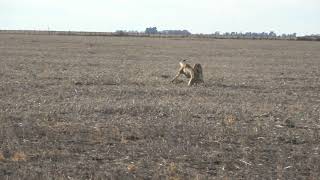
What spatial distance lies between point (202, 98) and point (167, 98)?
3.19 feet

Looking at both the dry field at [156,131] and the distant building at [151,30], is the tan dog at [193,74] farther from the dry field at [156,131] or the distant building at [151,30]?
the distant building at [151,30]

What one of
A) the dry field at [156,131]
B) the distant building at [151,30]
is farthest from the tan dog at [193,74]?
the distant building at [151,30]

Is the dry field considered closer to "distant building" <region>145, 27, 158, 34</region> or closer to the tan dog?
the tan dog

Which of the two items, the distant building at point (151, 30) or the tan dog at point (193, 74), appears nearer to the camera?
the tan dog at point (193, 74)

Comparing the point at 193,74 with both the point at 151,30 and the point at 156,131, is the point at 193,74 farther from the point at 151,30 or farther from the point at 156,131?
the point at 151,30

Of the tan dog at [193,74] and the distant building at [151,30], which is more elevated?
the tan dog at [193,74]

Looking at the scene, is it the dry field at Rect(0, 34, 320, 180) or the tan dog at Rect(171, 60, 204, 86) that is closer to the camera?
the dry field at Rect(0, 34, 320, 180)

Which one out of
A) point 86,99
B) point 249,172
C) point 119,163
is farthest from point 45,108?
point 249,172

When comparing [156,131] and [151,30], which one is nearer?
[156,131]

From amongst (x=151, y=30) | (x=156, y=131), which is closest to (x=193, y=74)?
(x=156, y=131)

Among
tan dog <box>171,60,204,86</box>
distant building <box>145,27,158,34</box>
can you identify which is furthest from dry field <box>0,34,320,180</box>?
distant building <box>145,27,158,34</box>

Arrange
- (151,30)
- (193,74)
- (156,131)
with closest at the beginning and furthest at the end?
(156,131) < (193,74) < (151,30)

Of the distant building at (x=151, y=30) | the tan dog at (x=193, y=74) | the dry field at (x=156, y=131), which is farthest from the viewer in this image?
the distant building at (x=151, y=30)

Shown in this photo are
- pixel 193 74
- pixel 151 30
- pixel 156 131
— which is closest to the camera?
pixel 156 131
